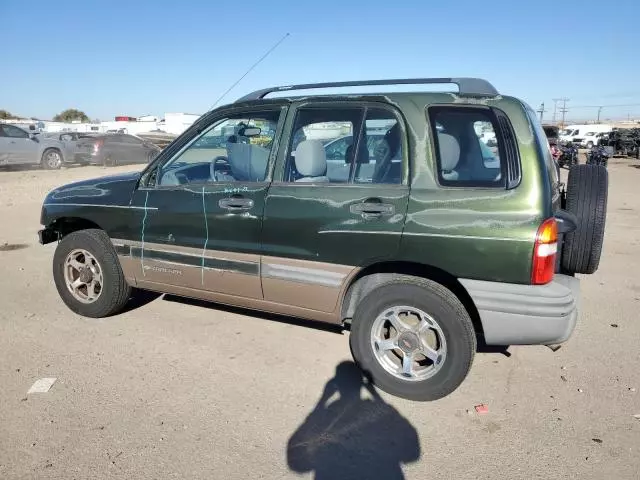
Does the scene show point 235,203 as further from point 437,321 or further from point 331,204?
point 437,321

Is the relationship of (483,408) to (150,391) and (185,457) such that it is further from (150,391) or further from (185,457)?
(150,391)

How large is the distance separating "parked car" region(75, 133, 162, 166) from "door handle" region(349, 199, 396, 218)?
18.9 metres

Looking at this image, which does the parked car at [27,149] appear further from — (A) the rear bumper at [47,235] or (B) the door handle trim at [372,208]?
(B) the door handle trim at [372,208]

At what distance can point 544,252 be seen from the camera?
2.72 metres

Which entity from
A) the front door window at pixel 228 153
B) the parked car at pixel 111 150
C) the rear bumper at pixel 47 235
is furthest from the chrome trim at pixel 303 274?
the parked car at pixel 111 150

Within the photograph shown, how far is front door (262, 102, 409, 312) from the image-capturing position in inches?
121


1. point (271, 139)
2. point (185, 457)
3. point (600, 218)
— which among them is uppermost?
point (271, 139)

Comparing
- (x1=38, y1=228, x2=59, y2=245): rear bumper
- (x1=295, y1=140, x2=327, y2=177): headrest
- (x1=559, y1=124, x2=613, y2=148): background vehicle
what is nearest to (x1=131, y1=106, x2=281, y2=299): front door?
(x1=295, y1=140, x2=327, y2=177): headrest

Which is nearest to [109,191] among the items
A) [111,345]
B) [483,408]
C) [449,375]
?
[111,345]

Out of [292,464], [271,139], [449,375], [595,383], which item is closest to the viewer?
[292,464]

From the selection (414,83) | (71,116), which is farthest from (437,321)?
(71,116)

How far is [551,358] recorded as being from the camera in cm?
366

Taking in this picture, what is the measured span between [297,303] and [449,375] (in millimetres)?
1103

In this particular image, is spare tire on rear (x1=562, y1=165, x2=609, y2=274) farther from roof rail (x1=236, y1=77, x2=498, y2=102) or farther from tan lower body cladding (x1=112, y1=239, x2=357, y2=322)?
tan lower body cladding (x1=112, y1=239, x2=357, y2=322)
